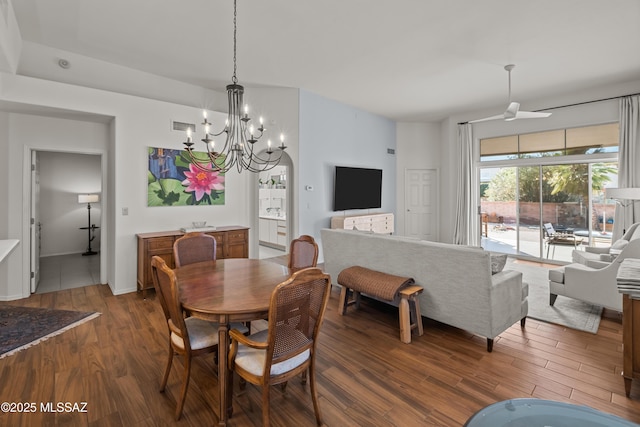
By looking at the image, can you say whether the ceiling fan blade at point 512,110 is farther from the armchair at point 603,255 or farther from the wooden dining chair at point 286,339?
the wooden dining chair at point 286,339

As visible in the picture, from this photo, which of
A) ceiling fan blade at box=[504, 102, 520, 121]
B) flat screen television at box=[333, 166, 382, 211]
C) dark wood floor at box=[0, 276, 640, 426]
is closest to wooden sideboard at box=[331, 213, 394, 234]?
flat screen television at box=[333, 166, 382, 211]

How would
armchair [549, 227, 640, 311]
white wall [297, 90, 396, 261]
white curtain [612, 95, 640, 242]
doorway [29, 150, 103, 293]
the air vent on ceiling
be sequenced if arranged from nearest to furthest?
armchair [549, 227, 640, 311], the air vent on ceiling, white curtain [612, 95, 640, 242], white wall [297, 90, 396, 261], doorway [29, 150, 103, 293]

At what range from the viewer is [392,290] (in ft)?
9.52

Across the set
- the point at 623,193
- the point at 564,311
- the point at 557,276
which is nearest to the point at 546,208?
the point at 623,193

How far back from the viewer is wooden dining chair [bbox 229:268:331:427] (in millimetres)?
1618

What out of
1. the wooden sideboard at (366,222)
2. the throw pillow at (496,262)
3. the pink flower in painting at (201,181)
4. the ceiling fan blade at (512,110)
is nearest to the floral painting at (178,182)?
the pink flower in painting at (201,181)

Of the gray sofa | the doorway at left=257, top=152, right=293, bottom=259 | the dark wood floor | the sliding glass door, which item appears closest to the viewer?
the dark wood floor

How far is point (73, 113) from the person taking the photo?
402cm

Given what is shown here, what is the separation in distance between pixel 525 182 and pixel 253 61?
5.96 metres

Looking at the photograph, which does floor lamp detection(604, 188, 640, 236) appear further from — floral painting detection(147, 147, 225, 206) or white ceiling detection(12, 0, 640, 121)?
floral painting detection(147, 147, 225, 206)

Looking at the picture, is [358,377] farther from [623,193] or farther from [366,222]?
[366,222]

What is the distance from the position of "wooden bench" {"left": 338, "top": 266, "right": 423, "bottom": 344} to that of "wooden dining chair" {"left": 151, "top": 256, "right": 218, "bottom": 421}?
5.22 ft

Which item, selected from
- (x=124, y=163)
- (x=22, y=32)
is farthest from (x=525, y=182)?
(x=22, y=32)

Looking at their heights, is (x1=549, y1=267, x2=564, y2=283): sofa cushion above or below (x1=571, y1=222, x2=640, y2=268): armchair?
below
